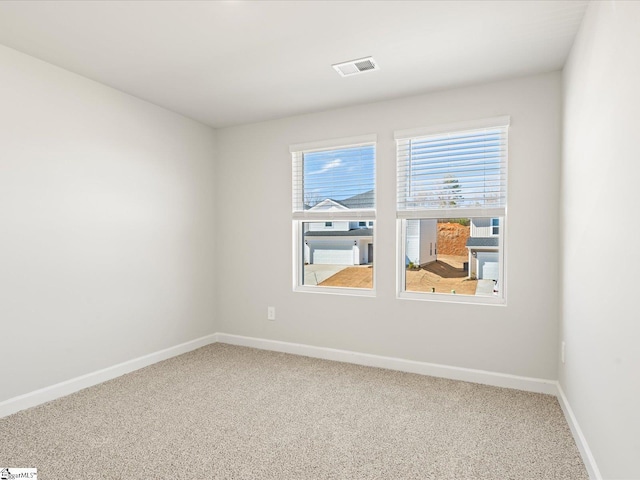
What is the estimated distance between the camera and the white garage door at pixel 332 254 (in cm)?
368

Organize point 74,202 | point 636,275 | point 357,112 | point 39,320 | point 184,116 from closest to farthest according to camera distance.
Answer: point 636,275
point 39,320
point 74,202
point 357,112
point 184,116

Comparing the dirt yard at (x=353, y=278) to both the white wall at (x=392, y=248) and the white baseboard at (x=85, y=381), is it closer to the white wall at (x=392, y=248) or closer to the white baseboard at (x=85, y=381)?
the white wall at (x=392, y=248)

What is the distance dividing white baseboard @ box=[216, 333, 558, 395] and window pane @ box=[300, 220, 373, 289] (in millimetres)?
656

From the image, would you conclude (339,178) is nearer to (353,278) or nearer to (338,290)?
(353,278)

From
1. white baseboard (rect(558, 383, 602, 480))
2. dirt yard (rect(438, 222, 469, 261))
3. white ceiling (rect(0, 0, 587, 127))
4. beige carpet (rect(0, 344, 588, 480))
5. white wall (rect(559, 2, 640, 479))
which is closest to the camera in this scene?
white wall (rect(559, 2, 640, 479))

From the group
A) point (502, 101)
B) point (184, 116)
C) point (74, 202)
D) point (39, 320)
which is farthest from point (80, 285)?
point (502, 101)

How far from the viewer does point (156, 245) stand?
Answer: 3.52 metres

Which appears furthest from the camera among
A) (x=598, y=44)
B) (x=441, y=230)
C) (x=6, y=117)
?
(x=441, y=230)

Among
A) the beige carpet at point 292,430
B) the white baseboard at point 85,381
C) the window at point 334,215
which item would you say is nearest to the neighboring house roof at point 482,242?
the window at point 334,215

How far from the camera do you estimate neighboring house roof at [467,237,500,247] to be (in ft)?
9.93

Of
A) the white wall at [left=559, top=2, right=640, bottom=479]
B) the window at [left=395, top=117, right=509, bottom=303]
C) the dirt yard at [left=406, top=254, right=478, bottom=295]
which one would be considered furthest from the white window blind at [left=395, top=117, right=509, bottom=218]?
the white wall at [left=559, top=2, right=640, bottom=479]

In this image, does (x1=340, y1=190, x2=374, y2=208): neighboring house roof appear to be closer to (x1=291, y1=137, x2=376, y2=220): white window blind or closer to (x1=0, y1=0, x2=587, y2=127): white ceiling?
(x1=291, y1=137, x2=376, y2=220): white window blind

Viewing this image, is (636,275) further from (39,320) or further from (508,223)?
(39,320)

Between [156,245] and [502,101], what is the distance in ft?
10.7
